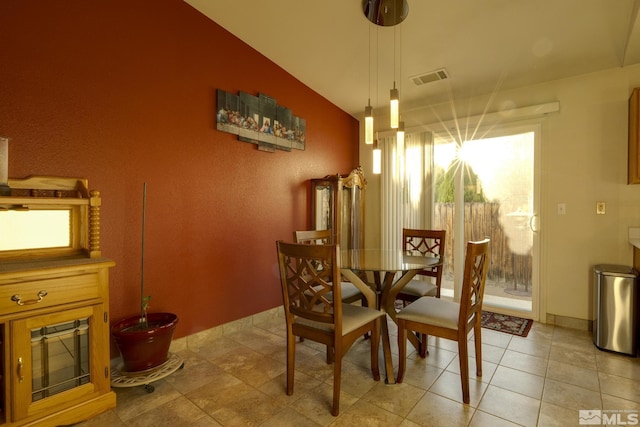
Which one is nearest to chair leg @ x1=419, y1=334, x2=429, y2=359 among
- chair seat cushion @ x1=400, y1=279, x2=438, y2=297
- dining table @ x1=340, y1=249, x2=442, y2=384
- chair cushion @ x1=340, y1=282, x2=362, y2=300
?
dining table @ x1=340, y1=249, x2=442, y2=384

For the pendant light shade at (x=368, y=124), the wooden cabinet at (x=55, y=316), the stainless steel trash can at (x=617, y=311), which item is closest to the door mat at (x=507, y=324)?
the stainless steel trash can at (x=617, y=311)

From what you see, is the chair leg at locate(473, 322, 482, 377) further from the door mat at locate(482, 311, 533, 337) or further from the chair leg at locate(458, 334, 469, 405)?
the door mat at locate(482, 311, 533, 337)

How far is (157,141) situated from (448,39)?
2.59m

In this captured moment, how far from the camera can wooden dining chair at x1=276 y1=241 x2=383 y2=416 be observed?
1.76 metres

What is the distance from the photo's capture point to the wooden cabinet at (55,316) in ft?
5.01

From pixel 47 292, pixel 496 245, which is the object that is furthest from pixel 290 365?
pixel 496 245

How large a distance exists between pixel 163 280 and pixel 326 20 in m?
2.56

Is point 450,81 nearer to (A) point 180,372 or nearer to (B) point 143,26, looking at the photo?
(B) point 143,26

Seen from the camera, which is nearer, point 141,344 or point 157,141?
point 141,344

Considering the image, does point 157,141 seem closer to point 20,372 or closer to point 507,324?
point 20,372

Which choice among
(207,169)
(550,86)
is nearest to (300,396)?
(207,169)

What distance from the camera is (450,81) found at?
3.35 metres

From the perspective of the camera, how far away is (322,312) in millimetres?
1846

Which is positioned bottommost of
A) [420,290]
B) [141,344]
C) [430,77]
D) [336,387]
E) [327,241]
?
[336,387]
